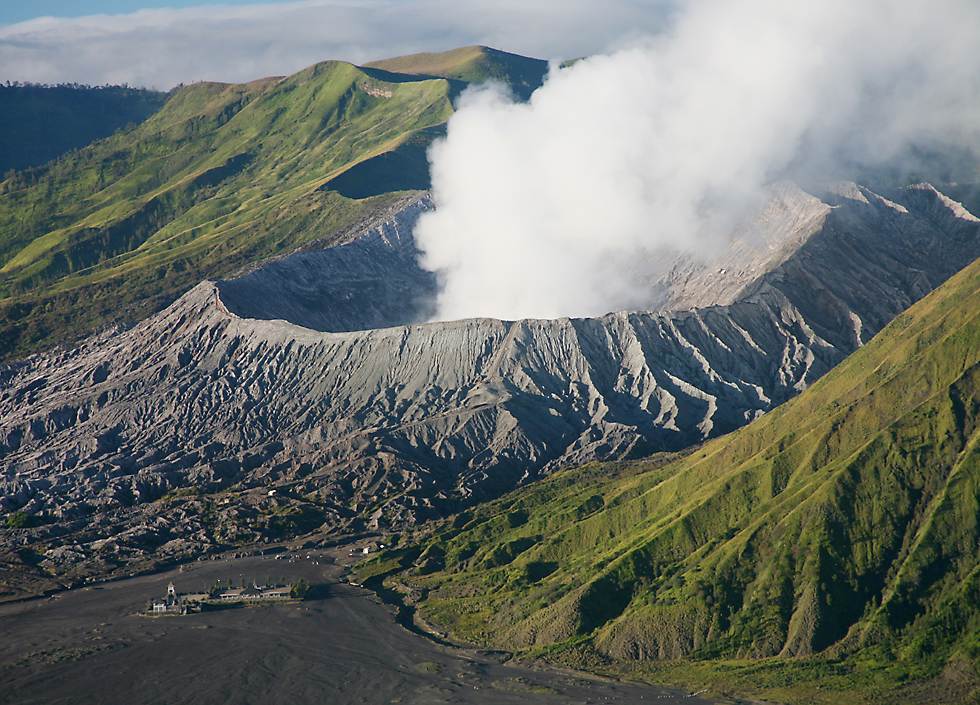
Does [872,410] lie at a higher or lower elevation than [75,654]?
higher

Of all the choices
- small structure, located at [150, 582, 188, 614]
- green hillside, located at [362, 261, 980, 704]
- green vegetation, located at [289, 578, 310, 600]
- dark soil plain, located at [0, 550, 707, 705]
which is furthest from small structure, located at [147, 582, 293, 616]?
green hillside, located at [362, 261, 980, 704]

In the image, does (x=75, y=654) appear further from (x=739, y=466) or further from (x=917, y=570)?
(x=917, y=570)

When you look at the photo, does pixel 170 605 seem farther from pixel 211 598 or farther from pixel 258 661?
pixel 258 661

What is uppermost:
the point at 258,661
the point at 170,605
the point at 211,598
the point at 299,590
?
the point at 299,590

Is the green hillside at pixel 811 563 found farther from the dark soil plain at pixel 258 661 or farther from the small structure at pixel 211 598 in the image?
the small structure at pixel 211 598

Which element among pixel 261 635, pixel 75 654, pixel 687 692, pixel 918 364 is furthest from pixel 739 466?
pixel 75 654

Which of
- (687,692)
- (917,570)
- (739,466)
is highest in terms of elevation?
(739,466)

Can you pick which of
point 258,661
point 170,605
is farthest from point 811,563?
point 170,605
